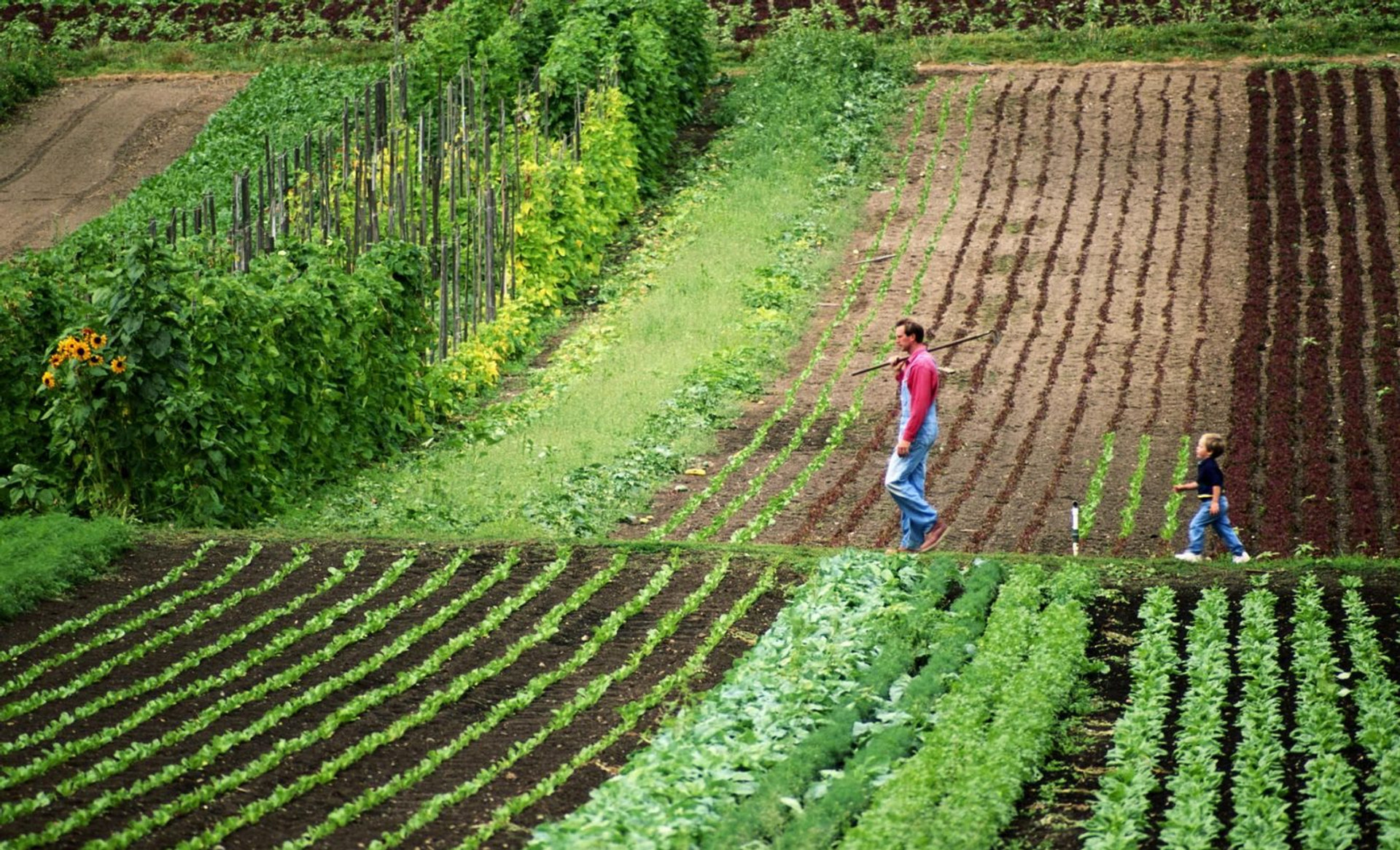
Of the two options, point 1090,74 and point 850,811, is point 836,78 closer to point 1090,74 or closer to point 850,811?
point 1090,74

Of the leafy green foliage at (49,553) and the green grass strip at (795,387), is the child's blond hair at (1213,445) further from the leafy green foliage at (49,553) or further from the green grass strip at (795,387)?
the leafy green foliage at (49,553)

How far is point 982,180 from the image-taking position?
2748 cm

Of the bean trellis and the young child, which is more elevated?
the bean trellis

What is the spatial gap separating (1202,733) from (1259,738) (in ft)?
1.03

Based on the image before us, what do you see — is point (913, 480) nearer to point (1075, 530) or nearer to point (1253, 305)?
point (1075, 530)

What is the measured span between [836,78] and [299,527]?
18.6 m

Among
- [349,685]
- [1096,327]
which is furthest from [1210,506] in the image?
[1096,327]

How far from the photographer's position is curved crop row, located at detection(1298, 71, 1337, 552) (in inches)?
615

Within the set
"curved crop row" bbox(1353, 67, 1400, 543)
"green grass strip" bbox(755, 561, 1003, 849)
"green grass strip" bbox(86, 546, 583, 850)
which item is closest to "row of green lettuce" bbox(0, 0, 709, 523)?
"green grass strip" bbox(86, 546, 583, 850)

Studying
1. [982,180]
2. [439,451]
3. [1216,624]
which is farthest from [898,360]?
[982,180]

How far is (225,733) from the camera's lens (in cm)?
979

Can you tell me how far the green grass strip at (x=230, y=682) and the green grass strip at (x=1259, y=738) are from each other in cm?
562

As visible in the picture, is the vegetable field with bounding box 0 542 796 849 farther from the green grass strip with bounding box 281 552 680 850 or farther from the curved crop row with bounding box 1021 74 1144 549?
the curved crop row with bounding box 1021 74 1144 549

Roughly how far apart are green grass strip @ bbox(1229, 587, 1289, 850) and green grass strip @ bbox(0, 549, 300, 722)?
6615mm
